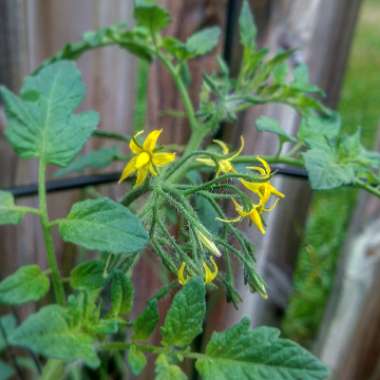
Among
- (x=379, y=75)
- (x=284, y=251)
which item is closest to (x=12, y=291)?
(x=284, y=251)

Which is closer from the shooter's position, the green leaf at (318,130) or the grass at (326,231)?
the green leaf at (318,130)

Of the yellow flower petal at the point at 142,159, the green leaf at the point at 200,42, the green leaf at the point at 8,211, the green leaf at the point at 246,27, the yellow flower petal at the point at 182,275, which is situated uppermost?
the green leaf at the point at 246,27

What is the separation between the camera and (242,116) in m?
0.87

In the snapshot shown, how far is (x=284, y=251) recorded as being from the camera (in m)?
1.25

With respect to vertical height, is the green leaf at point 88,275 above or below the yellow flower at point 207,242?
below

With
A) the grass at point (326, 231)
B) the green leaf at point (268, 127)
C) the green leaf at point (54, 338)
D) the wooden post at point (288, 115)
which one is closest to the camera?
the green leaf at point (54, 338)

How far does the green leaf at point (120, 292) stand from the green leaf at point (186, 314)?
0.04 metres

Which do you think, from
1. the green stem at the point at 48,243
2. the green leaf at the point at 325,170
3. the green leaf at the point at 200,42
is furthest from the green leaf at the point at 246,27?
the green stem at the point at 48,243

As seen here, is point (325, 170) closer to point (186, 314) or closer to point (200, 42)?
point (186, 314)

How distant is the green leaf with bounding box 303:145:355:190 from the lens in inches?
18.5

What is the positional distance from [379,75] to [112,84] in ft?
8.16

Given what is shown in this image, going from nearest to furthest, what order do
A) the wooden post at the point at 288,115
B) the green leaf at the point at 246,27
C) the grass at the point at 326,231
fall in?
the green leaf at the point at 246,27, the wooden post at the point at 288,115, the grass at the point at 326,231

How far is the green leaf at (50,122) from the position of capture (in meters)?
0.54

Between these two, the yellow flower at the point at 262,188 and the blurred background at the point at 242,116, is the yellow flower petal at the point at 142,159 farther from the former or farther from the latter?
the blurred background at the point at 242,116
